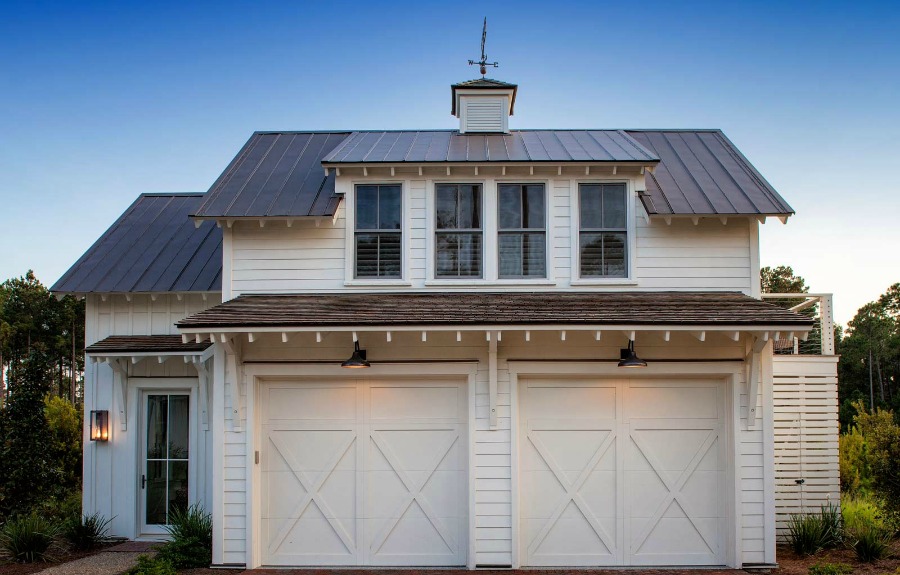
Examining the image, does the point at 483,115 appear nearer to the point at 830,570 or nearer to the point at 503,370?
the point at 503,370

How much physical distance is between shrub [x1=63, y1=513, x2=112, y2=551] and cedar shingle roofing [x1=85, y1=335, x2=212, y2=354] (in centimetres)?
262

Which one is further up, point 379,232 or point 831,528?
point 379,232

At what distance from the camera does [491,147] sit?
10.3 m

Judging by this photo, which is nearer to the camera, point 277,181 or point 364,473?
point 364,473

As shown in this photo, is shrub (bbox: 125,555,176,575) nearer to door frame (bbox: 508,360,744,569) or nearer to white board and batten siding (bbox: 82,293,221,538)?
white board and batten siding (bbox: 82,293,221,538)

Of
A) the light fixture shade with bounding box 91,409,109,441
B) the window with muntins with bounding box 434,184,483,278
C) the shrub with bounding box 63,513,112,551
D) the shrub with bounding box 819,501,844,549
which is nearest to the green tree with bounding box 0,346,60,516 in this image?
the shrub with bounding box 63,513,112,551

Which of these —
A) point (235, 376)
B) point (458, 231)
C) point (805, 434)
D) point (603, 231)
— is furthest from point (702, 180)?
point (235, 376)

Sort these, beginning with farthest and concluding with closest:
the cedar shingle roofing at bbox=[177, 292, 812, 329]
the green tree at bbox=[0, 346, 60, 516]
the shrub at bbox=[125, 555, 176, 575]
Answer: the green tree at bbox=[0, 346, 60, 516] < the cedar shingle roofing at bbox=[177, 292, 812, 329] < the shrub at bbox=[125, 555, 176, 575]


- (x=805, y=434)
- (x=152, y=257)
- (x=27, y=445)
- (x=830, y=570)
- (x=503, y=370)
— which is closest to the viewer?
(x=830, y=570)

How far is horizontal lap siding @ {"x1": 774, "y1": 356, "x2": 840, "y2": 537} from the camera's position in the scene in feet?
31.7

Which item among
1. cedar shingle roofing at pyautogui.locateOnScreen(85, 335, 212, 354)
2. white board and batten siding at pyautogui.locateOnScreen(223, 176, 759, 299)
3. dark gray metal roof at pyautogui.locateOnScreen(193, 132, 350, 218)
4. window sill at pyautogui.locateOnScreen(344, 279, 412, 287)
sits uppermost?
dark gray metal roof at pyautogui.locateOnScreen(193, 132, 350, 218)

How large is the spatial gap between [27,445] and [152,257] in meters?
Result: 3.69

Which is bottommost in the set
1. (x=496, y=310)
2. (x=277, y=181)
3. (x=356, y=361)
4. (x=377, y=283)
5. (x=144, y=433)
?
(x=144, y=433)

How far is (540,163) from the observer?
9203 millimetres
